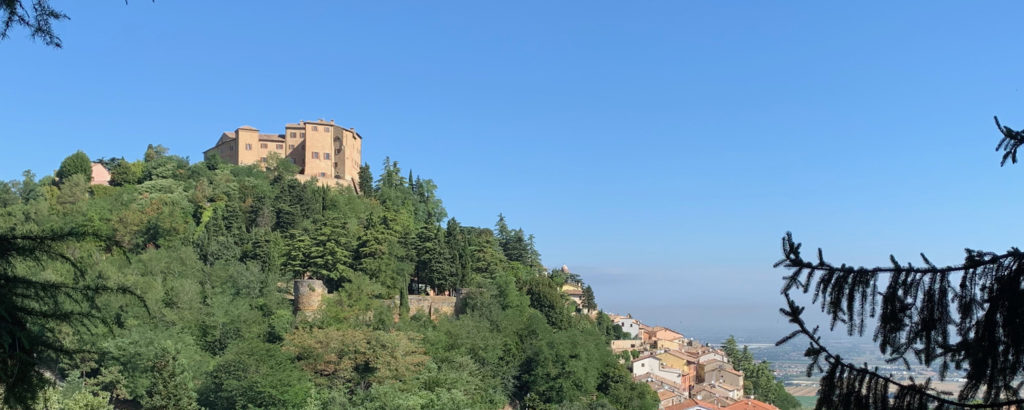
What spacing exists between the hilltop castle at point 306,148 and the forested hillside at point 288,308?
132 inches

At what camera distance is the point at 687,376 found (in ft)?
193

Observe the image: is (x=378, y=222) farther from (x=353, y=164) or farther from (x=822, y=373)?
(x=822, y=373)

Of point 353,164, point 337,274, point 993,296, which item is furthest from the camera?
point 353,164

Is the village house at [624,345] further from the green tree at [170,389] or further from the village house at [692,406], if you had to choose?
the green tree at [170,389]

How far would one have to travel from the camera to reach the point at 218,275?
38562mm

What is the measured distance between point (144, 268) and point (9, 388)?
36.1 m

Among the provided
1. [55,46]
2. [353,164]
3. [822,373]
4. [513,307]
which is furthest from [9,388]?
[353,164]

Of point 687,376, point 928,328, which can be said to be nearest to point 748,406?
point 687,376

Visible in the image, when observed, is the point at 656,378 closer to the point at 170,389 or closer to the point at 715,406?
the point at 715,406

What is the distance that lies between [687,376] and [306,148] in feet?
104

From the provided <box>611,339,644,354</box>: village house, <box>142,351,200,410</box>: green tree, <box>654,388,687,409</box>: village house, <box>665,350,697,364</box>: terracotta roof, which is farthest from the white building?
<box>142,351,200,410</box>: green tree

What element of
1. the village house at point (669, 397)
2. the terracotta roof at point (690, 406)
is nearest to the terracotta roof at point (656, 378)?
the village house at point (669, 397)

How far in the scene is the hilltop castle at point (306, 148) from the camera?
57.1m

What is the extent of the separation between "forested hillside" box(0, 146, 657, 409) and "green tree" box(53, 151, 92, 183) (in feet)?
0.32
